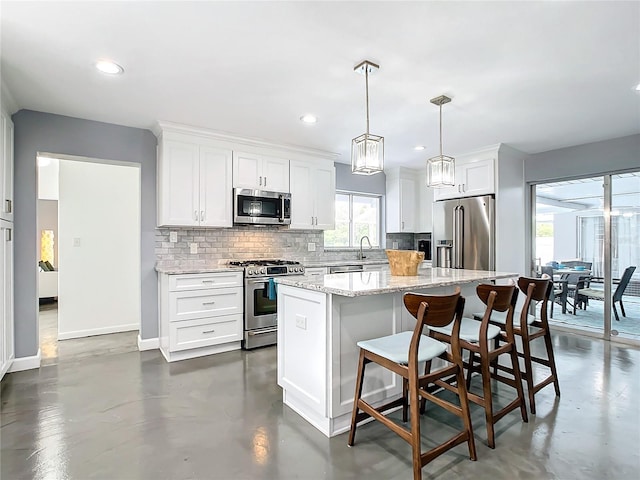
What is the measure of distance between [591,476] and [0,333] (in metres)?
4.11

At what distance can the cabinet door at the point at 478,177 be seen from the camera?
4742 millimetres

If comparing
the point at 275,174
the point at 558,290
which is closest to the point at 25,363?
the point at 275,174

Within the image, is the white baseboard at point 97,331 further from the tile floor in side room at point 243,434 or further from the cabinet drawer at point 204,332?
the cabinet drawer at point 204,332

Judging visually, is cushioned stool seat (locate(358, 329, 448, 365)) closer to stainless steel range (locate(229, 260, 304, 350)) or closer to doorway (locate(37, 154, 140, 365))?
stainless steel range (locate(229, 260, 304, 350))

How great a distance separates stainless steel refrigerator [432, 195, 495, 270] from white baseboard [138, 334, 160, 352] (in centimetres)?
399

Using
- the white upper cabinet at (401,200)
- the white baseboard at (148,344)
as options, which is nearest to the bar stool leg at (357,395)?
the white baseboard at (148,344)

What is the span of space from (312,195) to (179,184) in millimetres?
1748

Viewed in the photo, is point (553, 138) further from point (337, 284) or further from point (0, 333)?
point (0, 333)

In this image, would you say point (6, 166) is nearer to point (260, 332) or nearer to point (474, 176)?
point (260, 332)

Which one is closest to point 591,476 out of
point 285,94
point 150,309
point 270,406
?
point 270,406

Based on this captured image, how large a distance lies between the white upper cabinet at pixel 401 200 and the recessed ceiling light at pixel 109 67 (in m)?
4.35

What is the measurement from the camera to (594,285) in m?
4.65

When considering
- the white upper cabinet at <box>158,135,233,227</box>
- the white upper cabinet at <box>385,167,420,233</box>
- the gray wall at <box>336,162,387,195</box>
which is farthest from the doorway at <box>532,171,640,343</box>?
the white upper cabinet at <box>158,135,233,227</box>

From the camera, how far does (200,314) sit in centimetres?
371
